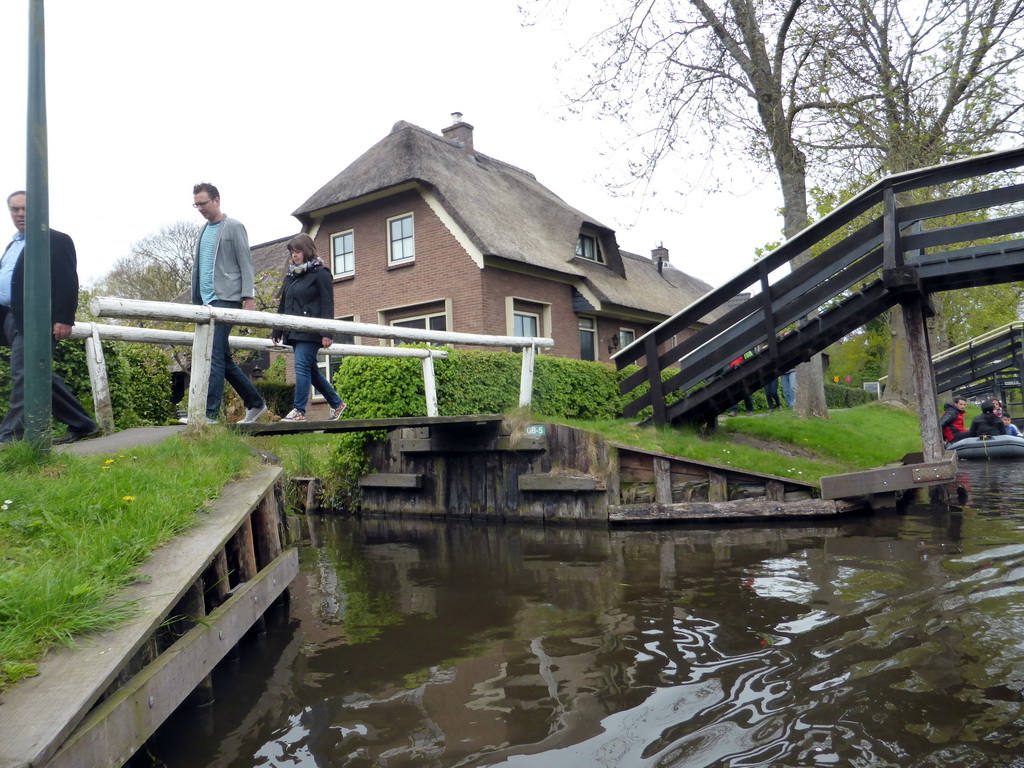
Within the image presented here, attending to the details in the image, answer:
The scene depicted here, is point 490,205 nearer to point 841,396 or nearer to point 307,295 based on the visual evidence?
point 307,295

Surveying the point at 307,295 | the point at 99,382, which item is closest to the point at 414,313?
the point at 307,295

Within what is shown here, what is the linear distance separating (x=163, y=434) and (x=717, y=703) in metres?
3.97

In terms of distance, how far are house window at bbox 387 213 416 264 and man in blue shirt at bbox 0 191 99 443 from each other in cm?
1331

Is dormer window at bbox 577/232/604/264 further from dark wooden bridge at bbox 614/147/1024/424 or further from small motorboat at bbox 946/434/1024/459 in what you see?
dark wooden bridge at bbox 614/147/1024/424

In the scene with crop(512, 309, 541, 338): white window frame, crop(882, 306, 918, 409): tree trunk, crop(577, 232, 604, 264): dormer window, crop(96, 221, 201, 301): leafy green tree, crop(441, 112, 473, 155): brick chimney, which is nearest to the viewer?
crop(512, 309, 541, 338): white window frame

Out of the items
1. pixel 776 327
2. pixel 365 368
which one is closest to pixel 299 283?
pixel 365 368

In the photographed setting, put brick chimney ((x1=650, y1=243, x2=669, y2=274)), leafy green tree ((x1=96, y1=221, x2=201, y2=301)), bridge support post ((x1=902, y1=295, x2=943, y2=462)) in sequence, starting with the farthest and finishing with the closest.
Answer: leafy green tree ((x1=96, y1=221, x2=201, y2=301)) < brick chimney ((x1=650, y1=243, x2=669, y2=274)) < bridge support post ((x1=902, y1=295, x2=943, y2=462))

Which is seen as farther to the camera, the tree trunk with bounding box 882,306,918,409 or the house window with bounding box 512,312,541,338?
the tree trunk with bounding box 882,306,918,409

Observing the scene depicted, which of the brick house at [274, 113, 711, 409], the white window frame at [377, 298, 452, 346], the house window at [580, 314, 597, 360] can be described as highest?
the brick house at [274, 113, 711, 409]

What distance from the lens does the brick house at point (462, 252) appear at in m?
17.2

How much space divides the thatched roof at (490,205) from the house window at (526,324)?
1218 millimetres

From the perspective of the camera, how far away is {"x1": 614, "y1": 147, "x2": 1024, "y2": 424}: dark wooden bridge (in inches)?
302

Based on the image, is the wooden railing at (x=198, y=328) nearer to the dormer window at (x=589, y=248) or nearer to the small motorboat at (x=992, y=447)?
the small motorboat at (x=992, y=447)

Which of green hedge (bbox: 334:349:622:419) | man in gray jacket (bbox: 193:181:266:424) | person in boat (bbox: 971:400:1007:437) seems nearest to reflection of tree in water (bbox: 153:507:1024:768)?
man in gray jacket (bbox: 193:181:266:424)
